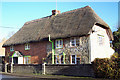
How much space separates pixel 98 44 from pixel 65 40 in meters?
4.64

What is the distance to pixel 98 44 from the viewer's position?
23969mm

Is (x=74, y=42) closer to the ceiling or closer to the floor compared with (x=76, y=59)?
closer to the ceiling

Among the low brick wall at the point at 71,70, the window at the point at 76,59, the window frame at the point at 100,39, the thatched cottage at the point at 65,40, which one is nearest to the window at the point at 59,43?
the thatched cottage at the point at 65,40

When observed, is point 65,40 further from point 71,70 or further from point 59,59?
point 71,70

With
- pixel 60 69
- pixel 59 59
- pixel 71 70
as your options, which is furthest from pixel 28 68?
pixel 71 70

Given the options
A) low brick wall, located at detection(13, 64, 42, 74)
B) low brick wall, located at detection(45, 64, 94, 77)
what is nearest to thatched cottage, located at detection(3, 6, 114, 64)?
low brick wall, located at detection(13, 64, 42, 74)

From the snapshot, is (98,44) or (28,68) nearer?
(28,68)

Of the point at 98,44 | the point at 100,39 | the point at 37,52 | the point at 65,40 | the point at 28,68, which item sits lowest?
A: the point at 28,68

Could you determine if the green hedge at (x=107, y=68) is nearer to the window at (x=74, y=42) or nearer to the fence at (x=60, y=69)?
the fence at (x=60, y=69)

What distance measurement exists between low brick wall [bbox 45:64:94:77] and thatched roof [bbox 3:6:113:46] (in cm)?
591

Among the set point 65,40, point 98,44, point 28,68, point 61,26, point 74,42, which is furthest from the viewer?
point 61,26

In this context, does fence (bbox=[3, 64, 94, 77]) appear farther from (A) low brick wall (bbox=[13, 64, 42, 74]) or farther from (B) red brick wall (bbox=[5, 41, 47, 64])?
(B) red brick wall (bbox=[5, 41, 47, 64])

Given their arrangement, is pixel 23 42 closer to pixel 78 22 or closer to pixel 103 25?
pixel 78 22

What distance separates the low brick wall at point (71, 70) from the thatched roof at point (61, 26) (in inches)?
233
